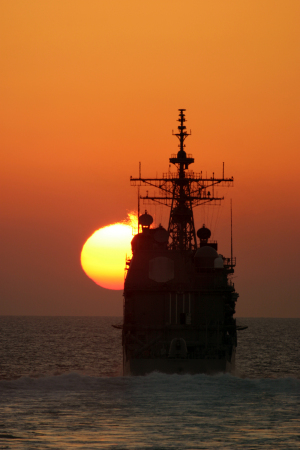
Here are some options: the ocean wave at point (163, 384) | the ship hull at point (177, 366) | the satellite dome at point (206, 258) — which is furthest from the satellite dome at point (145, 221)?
the ocean wave at point (163, 384)

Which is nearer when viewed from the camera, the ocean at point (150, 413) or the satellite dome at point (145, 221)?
the ocean at point (150, 413)

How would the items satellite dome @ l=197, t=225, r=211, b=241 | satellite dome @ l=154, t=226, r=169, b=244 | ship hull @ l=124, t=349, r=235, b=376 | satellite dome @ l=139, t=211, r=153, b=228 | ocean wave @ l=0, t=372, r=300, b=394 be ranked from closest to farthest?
ocean wave @ l=0, t=372, r=300, b=394 < ship hull @ l=124, t=349, r=235, b=376 < satellite dome @ l=154, t=226, r=169, b=244 < satellite dome @ l=139, t=211, r=153, b=228 < satellite dome @ l=197, t=225, r=211, b=241

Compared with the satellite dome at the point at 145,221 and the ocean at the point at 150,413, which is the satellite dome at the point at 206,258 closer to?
the satellite dome at the point at 145,221

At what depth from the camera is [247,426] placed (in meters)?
32.4

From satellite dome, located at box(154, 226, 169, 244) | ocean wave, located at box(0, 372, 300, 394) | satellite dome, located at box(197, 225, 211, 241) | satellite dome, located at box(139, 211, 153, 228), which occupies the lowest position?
ocean wave, located at box(0, 372, 300, 394)

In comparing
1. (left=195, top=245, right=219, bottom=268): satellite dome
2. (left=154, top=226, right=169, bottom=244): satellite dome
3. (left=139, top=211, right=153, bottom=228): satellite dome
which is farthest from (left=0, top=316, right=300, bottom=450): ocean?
(left=139, top=211, right=153, bottom=228): satellite dome

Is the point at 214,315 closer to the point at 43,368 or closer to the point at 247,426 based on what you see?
the point at 247,426

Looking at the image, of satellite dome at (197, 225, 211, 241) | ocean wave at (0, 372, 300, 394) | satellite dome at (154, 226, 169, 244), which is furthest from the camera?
satellite dome at (197, 225, 211, 241)

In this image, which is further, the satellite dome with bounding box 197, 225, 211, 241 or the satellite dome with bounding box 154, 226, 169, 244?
the satellite dome with bounding box 197, 225, 211, 241

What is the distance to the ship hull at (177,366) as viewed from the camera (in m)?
44.1

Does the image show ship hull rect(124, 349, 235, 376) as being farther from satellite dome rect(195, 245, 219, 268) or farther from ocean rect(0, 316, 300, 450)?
satellite dome rect(195, 245, 219, 268)

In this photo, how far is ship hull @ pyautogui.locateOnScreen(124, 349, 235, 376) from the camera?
44.1m

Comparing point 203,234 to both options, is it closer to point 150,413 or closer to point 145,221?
point 145,221

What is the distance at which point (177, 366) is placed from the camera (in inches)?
1735
